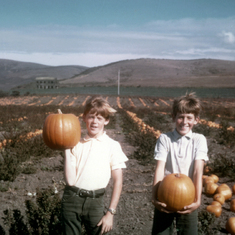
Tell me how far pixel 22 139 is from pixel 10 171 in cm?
225

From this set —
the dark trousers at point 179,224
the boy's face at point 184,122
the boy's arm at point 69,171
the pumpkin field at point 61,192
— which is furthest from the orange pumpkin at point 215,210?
the boy's arm at point 69,171

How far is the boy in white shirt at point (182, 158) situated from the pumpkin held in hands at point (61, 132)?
0.74 m

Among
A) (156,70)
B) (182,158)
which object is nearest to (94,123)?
(182,158)

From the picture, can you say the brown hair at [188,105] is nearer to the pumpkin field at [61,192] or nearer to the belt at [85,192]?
the belt at [85,192]

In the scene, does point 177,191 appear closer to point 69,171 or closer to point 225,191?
point 69,171

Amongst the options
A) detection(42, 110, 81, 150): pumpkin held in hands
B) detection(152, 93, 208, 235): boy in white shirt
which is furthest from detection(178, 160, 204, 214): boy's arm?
detection(42, 110, 81, 150): pumpkin held in hands

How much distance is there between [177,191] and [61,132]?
1.05 m

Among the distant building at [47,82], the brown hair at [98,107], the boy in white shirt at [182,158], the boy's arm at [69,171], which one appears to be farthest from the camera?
the distant building at [47,82]

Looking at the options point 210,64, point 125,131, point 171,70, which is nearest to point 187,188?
point 125,131

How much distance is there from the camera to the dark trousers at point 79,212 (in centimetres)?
205

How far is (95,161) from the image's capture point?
210 centimetres

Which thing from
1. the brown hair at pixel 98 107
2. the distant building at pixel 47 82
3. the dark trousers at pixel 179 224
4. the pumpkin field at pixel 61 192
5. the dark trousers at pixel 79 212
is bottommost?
the pumpkin field at pixel 61 192

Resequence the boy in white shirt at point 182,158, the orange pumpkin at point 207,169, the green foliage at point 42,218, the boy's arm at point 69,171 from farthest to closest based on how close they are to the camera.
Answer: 1. the orange pumpkin at point 207,169
2. the green foliage at point 42,218
3. the boy in white shirt at point 182,158
4. the boy's arm at point 69,171

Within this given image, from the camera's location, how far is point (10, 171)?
4.91m
